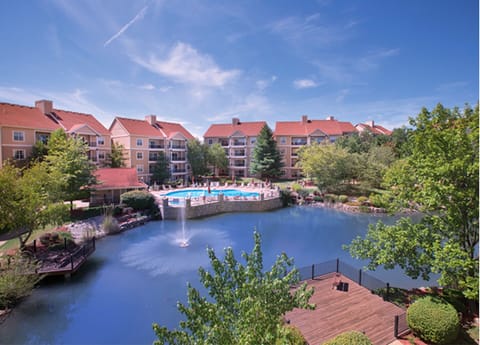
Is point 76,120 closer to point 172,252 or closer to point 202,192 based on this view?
point 202,192

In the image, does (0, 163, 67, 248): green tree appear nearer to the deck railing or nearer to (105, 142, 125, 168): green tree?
the deck railing

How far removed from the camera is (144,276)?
649 inches

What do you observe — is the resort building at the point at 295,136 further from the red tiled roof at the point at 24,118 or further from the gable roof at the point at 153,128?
the red tiled roof at the point at 24,118

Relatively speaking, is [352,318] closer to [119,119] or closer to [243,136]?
[119,119]

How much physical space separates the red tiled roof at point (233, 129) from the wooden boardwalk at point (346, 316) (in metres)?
46.8

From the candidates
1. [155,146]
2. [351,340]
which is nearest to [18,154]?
[155,146]

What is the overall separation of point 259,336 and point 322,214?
28.6 metres

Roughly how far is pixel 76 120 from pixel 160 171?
13839 millimetres

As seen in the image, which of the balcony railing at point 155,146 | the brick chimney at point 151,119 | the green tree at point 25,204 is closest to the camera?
the green tree at point 25,204

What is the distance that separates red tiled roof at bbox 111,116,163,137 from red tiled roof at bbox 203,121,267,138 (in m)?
14.2

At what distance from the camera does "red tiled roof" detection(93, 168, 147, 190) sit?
30708 millimetres

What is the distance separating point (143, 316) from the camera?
12594 mm

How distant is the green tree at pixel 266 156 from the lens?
167 feet

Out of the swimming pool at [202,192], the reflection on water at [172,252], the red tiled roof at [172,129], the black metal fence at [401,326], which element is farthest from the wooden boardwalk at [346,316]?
the red tiled roof at [172,129]
